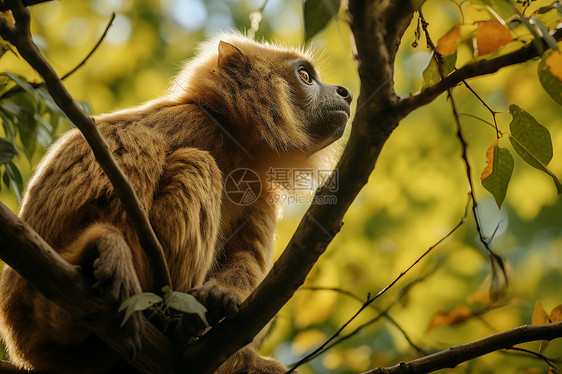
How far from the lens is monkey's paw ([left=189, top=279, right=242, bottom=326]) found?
2.96m

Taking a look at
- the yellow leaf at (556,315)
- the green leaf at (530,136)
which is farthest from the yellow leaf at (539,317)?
the green leaf at (530,136)

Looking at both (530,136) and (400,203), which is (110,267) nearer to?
(530,136)

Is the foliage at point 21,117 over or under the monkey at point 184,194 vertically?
over

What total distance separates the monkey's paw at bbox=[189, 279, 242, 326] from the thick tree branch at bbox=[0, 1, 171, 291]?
1.07 ft

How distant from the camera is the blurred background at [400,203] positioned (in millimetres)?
5496

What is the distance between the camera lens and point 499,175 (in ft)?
8.71

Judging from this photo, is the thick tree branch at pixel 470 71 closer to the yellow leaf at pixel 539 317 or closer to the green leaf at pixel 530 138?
the green leaf at pixel 530 138

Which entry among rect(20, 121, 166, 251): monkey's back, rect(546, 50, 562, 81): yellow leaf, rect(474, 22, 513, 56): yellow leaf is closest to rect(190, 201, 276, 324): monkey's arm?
rect(20, 121, 166, 251): monkey's back

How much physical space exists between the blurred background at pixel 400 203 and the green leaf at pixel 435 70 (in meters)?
2.28

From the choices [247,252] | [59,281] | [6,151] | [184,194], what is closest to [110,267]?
[59,281]

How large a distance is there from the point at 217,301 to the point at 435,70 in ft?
5.35

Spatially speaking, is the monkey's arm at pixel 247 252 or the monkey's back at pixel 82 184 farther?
the monkey's arm at pixel 247 252

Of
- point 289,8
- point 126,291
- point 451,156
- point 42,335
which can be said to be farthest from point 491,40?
point 289,8

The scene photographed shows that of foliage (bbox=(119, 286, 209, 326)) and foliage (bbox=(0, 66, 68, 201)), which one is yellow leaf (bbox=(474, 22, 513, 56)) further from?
foliage (bbox=(0, 66, 68, 201))
